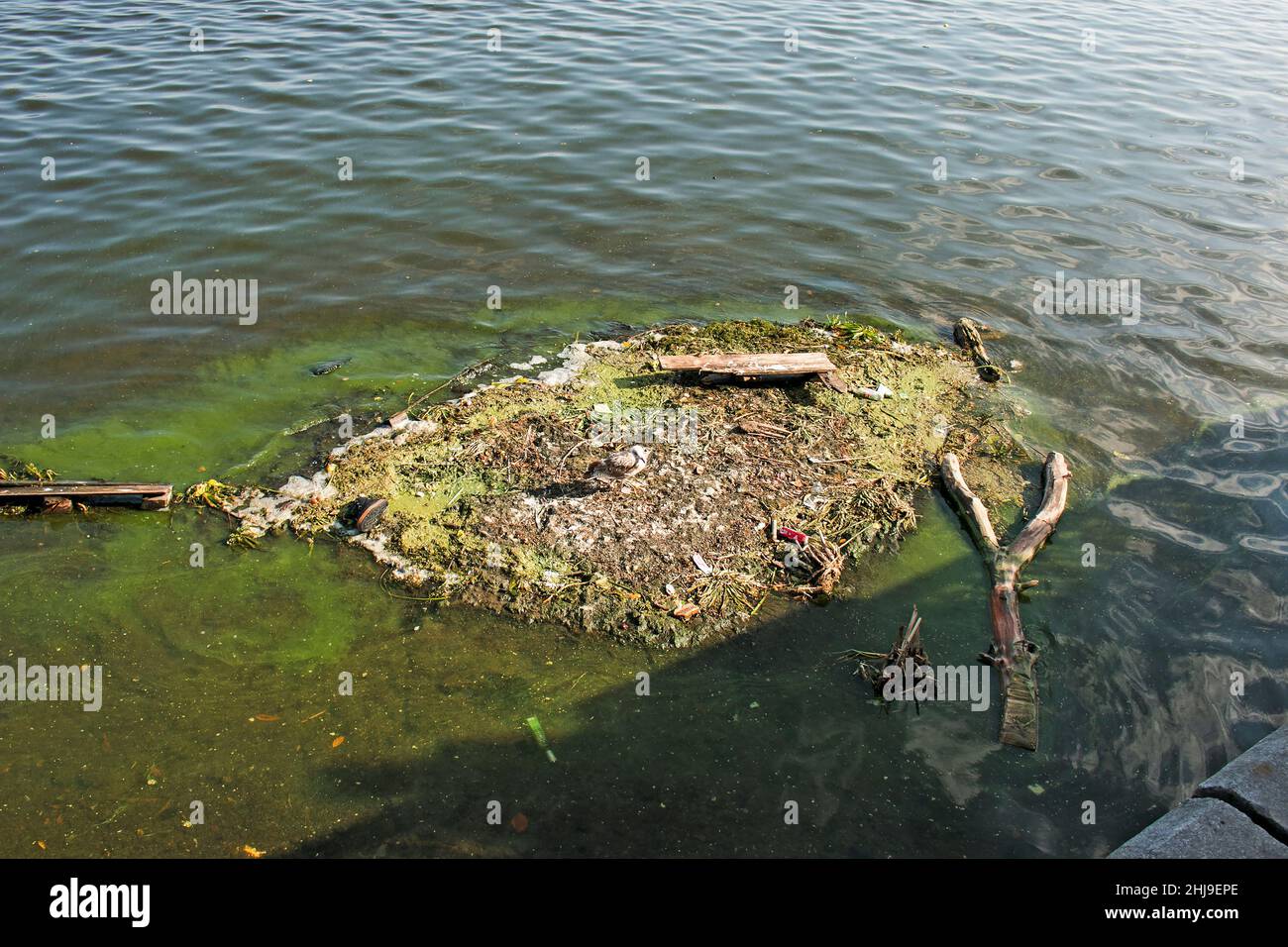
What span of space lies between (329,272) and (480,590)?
5139 mm

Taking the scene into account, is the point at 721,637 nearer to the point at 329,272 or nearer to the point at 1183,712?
the point at 1183,712

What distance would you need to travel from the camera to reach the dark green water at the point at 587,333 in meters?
4.52

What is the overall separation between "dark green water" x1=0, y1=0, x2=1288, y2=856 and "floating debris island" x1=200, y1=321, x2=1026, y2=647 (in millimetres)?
271

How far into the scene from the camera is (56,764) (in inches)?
177

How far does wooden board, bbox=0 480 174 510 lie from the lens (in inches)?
237

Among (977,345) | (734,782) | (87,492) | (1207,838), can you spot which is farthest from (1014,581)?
(87,492)

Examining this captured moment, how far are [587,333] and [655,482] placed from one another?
2.60m

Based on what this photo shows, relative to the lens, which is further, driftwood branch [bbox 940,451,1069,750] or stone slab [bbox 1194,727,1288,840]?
driftwood branch [bbox 940,451,1069,750]

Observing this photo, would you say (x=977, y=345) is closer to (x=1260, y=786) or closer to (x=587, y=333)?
(x=587, y=333)

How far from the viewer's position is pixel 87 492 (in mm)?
6066

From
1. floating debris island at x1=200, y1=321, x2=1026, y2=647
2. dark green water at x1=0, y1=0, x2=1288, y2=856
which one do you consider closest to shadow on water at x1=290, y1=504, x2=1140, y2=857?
dark green water at x1=0, y1=0, x2=1288, y2=856

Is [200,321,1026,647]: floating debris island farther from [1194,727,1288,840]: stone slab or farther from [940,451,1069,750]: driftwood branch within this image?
[1194,727,1288,840]: stone slab

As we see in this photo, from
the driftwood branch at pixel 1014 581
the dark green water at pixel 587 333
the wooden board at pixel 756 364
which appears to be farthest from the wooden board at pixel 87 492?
the driftwood branch at pixel 1014 581
